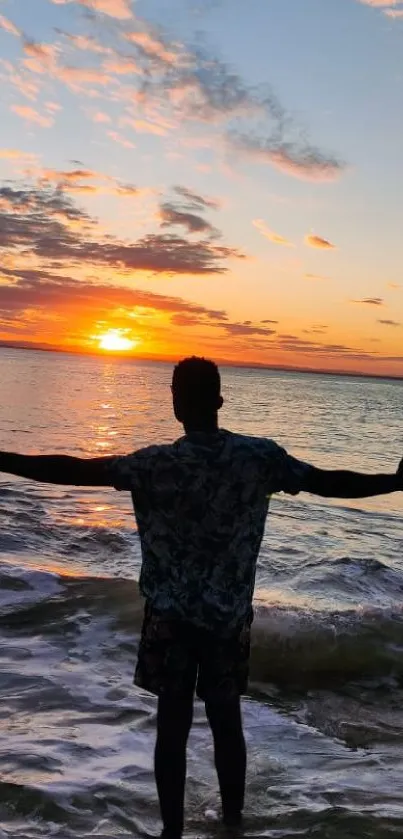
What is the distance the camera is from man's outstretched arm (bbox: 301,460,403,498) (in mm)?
3404

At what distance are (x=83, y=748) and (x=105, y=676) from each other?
4.65 ft

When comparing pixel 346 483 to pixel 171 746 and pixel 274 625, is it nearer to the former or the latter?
pixel 171 746

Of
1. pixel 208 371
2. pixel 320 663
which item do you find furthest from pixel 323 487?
pixel 320 663

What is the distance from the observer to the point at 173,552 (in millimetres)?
3449

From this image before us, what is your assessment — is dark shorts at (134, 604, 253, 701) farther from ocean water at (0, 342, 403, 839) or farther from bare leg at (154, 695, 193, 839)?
ocean water at (0, 342, 403, 839)

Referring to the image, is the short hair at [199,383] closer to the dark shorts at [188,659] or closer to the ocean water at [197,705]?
the dark shorts at [188,659]

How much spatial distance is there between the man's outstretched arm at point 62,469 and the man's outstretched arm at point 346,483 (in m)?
0.94

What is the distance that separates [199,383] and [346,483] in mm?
837

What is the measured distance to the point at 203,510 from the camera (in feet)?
11.1

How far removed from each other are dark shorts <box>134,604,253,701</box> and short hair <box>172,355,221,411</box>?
1029mm

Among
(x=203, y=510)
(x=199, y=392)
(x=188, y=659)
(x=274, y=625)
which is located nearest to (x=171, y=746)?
(x=188, y=659)

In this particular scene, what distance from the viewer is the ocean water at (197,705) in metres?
4.39

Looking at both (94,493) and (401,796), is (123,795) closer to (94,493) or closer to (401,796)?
(401,796)

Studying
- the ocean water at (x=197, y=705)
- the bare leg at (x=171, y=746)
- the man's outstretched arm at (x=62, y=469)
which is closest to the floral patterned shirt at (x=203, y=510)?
the man's outstretched arm at (x=62, y=469)
